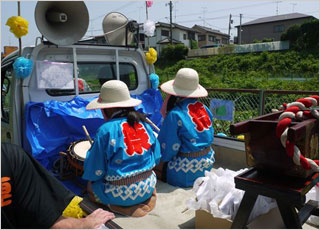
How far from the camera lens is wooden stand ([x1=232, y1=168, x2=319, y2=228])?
150 cm

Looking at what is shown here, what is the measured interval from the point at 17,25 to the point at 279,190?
10.1ft

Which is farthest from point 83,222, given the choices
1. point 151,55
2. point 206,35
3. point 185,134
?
point 206,35

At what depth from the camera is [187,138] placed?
10.9ft

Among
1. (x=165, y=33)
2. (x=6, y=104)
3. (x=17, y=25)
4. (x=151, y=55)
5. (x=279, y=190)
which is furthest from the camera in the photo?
(x=165, y=33)

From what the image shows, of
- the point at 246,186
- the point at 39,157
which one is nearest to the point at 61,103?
the point at 39,157

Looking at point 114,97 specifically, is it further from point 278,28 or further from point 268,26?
point 268,26

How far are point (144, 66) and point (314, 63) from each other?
69.8 feet

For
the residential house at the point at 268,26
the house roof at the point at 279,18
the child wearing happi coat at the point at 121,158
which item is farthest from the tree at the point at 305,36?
the child wearing happi coat at the point at 121,158

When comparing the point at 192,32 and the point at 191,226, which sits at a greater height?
the point at 192,32

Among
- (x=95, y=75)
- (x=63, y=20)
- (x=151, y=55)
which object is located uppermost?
(x=63, y=20)

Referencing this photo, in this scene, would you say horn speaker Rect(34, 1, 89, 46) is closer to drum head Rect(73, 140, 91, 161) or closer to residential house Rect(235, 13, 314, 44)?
drum head Rect(73, 140, 91, 161)

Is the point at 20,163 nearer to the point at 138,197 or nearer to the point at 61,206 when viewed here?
the point at 61,206

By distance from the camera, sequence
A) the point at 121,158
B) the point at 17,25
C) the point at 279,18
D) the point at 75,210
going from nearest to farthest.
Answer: the point at 75,210, the point at 121,158, the point at 17,25, the point at 279,18

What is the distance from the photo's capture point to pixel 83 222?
5.18 ft
